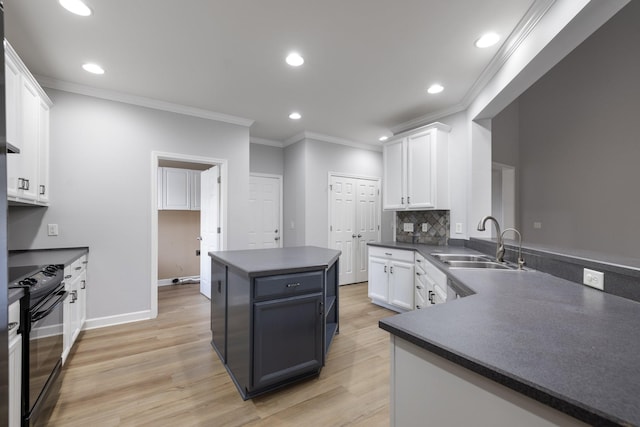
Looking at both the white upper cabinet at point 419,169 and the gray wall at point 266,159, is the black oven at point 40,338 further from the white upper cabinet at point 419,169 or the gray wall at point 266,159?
the white upper cabinet at point 419,169

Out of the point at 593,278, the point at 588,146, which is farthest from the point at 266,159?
the point at 588,146

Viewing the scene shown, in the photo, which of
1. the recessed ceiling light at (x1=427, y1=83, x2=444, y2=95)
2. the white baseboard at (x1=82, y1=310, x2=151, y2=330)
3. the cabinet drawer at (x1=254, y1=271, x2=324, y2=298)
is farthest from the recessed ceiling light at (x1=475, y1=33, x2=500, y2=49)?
the white baseboard at (x1=82, y1=310, x2=151, y2=330)

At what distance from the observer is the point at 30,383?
56.2 inches

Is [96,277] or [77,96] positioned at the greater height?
[77,96]

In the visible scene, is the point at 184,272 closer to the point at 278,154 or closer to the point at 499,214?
the point at 278,154

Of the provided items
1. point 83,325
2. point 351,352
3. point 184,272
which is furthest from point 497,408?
point 184,272

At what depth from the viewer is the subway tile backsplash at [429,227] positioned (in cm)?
378

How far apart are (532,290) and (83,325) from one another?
3973mm

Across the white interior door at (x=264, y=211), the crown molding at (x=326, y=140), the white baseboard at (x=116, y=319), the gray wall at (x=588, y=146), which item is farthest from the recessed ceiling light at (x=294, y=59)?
the gray wall at (x=588, y=146)

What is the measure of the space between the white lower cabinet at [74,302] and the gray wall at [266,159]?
2.83 metres

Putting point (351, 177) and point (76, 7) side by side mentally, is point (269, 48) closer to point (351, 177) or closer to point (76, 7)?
point (76, 7)

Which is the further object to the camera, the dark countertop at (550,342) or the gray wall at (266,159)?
the gray wall at (266,159)

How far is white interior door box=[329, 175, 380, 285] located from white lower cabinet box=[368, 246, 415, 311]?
113cm

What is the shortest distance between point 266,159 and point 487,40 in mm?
3770
